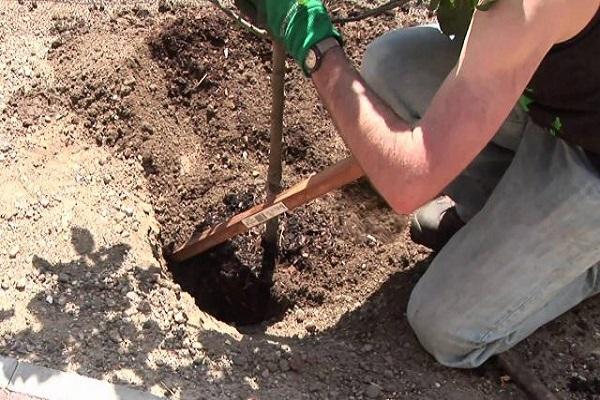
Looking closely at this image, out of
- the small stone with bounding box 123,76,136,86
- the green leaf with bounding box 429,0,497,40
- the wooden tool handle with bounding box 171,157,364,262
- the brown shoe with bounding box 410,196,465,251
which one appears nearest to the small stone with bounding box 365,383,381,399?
the wooden tool handle with bounding box 171,157,364,262

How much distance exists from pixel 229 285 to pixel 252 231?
0.71ft

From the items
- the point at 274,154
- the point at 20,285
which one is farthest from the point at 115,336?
the point at 274,154

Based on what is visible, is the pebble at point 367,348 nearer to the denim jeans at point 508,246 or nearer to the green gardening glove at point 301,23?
the denim jeans at point 508,246

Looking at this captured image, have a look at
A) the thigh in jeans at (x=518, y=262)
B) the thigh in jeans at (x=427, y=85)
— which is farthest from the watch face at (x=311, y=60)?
the thigh in jeans at (x=518, y=262)

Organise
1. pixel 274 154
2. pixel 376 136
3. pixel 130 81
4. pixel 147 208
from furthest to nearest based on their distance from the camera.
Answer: pixel 130 81, pixel 147 208, pixel 274 154, pixel 376 136

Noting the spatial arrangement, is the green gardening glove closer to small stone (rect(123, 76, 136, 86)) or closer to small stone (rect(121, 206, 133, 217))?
small stone (rect(121, 206, 133, 217))

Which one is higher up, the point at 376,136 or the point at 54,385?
the point at 376,136

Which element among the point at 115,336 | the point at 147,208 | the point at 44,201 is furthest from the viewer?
the point at 147,208

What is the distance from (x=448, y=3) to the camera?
6.48 ft

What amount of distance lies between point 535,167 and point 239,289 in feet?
Answer: 3.80

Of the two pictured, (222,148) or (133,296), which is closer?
(133,296)

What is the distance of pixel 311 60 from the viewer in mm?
2053

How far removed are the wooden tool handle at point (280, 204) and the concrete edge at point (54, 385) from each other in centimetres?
66

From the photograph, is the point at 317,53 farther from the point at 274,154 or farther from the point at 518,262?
the point at 518,262
